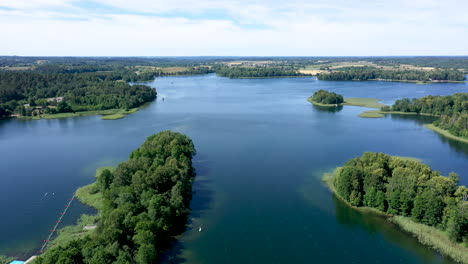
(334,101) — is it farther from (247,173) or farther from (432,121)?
(247,173)

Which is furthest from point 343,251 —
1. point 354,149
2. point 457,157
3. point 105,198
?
point 457,157

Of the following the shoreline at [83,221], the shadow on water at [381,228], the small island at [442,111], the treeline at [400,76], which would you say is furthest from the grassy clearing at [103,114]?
the treeline at [400,76]

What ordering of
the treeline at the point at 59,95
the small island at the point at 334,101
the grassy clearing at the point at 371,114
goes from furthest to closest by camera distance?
the small island at the point at 334,101 < the treeline at the point at 59,95 < the grassy clearing at the point at 371,114

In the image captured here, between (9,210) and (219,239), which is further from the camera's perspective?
(9,210)

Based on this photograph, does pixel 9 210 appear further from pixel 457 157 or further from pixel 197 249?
pixel 457 157

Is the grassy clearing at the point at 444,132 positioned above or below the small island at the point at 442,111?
below

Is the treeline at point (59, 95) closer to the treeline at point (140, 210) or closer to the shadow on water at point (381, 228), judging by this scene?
the treeline at point (140, 210)

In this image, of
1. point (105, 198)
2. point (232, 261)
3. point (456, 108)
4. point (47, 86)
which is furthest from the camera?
point (47, 86)

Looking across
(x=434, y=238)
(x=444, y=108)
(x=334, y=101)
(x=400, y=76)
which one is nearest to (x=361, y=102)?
(x=334, y=101)
